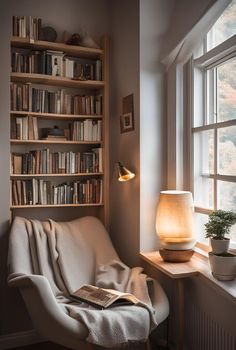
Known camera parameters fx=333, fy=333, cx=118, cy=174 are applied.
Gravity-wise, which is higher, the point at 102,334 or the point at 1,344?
the point at 102,334

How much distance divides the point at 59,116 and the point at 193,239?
1.50 m

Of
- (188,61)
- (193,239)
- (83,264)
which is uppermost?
(188,61)

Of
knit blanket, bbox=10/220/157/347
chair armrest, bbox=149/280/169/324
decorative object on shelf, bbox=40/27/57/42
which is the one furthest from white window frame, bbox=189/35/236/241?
decorative object on shelf, bbox=40/27/57/42

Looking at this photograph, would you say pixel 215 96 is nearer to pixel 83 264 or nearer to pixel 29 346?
pixel 83 264

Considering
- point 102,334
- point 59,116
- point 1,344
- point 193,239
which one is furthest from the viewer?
point 59,116

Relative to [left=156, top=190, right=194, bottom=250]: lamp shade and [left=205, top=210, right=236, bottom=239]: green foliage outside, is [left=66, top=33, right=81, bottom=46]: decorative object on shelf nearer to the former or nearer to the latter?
[left=156, top=190, right=194, bottom=250]: lamp shade

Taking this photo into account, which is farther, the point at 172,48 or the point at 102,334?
the point at 172,48

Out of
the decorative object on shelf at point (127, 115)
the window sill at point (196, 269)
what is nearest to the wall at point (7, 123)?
the decorative object on shelf at point (127, 115)

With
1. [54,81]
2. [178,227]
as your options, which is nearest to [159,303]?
[178,227]

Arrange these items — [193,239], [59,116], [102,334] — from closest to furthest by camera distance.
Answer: [102,334] < [193,239] < [59,116]

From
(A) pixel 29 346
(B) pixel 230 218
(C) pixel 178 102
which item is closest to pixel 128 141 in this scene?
(C) pixel 178 102

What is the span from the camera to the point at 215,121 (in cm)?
226

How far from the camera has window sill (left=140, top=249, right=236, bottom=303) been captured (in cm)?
175

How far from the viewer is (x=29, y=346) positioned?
2688mm
